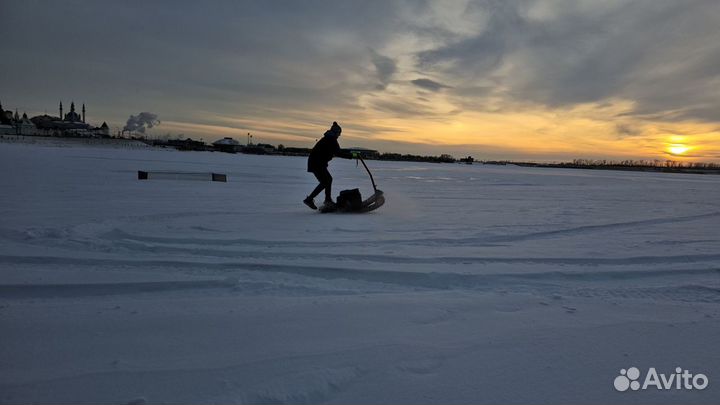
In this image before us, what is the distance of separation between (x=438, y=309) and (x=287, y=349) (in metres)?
1.21

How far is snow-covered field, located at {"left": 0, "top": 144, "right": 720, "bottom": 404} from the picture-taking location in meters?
2.05

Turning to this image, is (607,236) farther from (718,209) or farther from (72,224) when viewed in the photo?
(72,224)

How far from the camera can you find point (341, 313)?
2.92 metres

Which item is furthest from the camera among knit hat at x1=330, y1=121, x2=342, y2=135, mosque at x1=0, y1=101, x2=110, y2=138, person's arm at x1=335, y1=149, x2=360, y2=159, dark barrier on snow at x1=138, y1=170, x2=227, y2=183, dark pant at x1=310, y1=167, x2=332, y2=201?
mosque at x1=0, y1=101, x2=110, y2=138

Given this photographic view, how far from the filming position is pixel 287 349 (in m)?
2.37

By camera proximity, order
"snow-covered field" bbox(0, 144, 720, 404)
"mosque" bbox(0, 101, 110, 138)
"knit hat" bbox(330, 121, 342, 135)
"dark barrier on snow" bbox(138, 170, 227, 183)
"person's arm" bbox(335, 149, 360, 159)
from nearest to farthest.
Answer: "snow-covered field" bbox(0, 144, 720, 404), "knit hat" bbox(330, 121, 342, 135), "person's arm" bbox(335, 149, 360, 159), "dark barrier on snow" bbox(138, 170, 227, 183), "mosque" bbox(0, 101, 110, 138)

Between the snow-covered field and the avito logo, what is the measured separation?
0.17 ft

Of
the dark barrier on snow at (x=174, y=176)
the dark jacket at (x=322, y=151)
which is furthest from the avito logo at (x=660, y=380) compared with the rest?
the dark barrier on snow at (x=174, y=176)

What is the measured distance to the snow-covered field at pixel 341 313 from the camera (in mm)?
2049

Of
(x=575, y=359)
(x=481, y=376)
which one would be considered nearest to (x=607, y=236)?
(x=575, y=359)

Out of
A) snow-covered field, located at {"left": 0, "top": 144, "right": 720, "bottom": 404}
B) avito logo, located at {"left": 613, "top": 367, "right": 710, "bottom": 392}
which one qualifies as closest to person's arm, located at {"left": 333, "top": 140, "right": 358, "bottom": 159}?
snow-covered field, located at {"left": 0, "top": 144, "right": 720, "bottom": 404}

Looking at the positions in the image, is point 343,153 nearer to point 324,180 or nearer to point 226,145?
point 324,180

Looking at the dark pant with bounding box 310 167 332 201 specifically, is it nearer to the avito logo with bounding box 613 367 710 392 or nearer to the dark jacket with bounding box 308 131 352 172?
the dark jacket with bounding box 308 131 352 172

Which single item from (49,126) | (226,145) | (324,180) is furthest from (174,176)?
(49,126)
